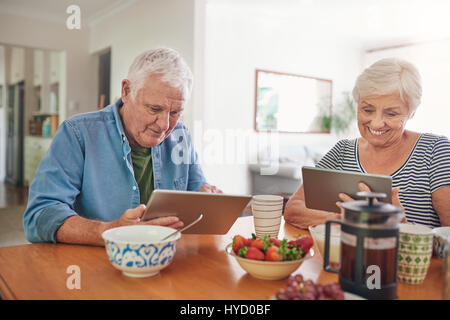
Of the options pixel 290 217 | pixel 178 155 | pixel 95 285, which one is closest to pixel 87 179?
pixel 178 155

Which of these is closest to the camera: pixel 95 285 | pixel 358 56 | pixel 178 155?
pixel 95 285

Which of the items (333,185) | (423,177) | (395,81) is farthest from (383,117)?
(333,185)

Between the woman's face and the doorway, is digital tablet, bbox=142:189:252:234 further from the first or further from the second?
the doorway

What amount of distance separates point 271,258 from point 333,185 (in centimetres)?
40

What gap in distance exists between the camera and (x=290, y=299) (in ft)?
2.45

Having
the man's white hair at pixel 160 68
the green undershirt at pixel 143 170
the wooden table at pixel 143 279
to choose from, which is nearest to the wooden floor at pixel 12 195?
the green undershirt at pixel 143 170

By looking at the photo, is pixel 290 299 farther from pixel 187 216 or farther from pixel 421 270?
pixel 187 216

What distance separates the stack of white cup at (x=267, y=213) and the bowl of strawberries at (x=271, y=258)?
285 millimetres

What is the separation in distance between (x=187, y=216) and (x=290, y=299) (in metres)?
0.48

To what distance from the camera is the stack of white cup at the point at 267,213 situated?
124 centimetres

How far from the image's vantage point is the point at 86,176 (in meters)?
1.41

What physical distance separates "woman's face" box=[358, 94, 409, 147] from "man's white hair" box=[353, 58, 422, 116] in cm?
2

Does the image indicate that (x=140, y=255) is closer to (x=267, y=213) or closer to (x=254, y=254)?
(x=254, y=254)
